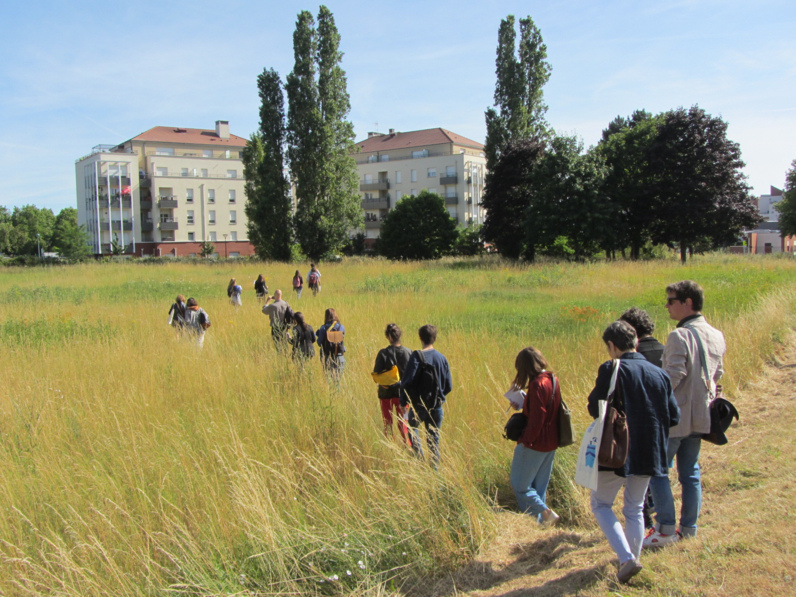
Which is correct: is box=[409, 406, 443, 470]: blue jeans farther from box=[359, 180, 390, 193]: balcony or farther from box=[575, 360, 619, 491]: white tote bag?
box=[359, 180, 390, 193]: balcony

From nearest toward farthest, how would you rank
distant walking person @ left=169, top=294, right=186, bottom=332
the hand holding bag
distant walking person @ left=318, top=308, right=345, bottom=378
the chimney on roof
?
1. the hand holding bag
2. distant walking person @ left=318, top=308, right=345, bottom=378
3. distant walking person @ left=169, top=294, right=186, bottom=332
4. the chimney on roof

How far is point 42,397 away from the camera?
6727mm

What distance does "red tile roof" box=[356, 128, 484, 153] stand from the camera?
82.3 meters

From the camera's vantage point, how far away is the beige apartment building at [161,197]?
7594 centimetres

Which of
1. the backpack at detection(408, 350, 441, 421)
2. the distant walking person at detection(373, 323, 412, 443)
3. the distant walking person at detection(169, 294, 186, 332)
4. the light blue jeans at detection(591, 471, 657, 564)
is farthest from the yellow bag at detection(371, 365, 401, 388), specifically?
the distant walking person at detection(169, 294, 186, 332)

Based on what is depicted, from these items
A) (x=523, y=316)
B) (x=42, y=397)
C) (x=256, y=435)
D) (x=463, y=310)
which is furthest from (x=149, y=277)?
(x=256, y=435)

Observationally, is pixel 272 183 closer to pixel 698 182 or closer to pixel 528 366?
pixel 698 182

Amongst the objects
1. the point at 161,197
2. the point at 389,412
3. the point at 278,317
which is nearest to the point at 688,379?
the point at 389,412

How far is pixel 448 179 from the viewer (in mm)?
80125

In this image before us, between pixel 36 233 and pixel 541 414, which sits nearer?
pixel 541 414

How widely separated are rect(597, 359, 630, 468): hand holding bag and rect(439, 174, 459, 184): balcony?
258ft

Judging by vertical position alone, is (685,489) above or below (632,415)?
below

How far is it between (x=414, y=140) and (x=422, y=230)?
35.5m

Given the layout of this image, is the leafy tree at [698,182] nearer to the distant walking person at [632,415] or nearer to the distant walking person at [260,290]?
the distant walking person at [260,290]
